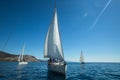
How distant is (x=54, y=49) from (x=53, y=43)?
1885 millimetres

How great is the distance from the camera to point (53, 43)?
33.2 metres

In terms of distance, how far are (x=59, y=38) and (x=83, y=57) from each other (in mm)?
102362

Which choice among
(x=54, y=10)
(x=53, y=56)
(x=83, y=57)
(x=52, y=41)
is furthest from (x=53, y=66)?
(x=83, y=57)

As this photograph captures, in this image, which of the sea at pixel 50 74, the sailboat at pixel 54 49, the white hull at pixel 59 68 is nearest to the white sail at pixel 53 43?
the sailboat at pixel 54 49

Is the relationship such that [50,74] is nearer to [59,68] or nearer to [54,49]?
[59,68]

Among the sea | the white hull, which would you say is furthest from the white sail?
the sea

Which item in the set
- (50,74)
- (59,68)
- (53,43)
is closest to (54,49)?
(53,43)

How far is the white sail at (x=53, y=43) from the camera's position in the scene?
30788mm

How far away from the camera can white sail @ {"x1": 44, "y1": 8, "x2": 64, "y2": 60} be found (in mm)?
30788

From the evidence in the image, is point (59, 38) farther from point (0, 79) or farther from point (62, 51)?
point (0, 79)

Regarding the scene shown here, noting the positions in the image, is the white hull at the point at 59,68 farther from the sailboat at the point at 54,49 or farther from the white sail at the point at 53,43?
the white sail at the point at 53,43

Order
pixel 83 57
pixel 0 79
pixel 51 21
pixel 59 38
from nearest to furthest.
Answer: pixel 0 79 < pixel 59 38 < pixel 51 21 < pixel 83 57

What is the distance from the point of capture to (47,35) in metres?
37.6

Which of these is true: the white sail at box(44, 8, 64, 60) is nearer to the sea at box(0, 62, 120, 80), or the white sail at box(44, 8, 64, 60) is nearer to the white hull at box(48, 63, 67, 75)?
the white hull at box(48, 63, 67, 75)
